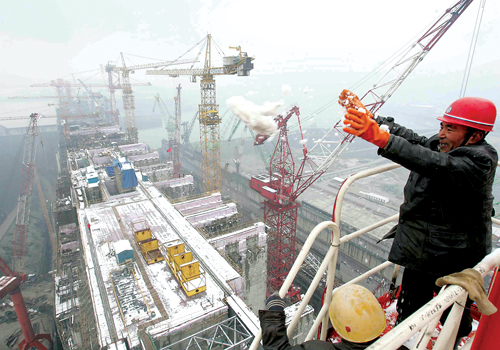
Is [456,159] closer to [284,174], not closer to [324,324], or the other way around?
[324,324]

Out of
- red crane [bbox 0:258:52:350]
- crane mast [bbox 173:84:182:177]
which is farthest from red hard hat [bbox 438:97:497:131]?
crane mast [bbox 173:84:182:177]

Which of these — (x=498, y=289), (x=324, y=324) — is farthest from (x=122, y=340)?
(x=498, y=289)

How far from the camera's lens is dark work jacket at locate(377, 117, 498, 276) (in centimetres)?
228

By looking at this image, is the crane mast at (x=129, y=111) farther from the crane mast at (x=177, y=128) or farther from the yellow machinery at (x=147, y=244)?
the yellow machinery at (x=147, y=244)

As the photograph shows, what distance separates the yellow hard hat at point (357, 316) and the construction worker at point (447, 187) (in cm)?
67

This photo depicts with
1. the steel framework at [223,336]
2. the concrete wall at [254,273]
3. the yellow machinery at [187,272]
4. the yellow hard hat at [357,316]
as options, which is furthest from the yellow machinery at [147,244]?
the yellow hard hat at [357,316]

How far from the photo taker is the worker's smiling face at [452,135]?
259cm

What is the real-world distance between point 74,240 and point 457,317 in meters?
30.2

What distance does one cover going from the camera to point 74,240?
85.4 ft

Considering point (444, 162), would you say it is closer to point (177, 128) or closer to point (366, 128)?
point (366, 128)

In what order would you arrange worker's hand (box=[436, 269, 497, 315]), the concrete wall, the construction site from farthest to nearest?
the concrete wall, the construction site, worker's hand (box=[436, 269, 497, 315])

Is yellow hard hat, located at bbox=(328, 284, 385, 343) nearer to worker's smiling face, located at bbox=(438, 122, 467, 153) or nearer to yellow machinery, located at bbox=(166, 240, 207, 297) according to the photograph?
worker's smiling face, located at bbox=(438, 122, 467, 153)

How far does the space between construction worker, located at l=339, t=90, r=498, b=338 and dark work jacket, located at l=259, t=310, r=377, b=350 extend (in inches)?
41.3

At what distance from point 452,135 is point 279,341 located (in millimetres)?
2561
